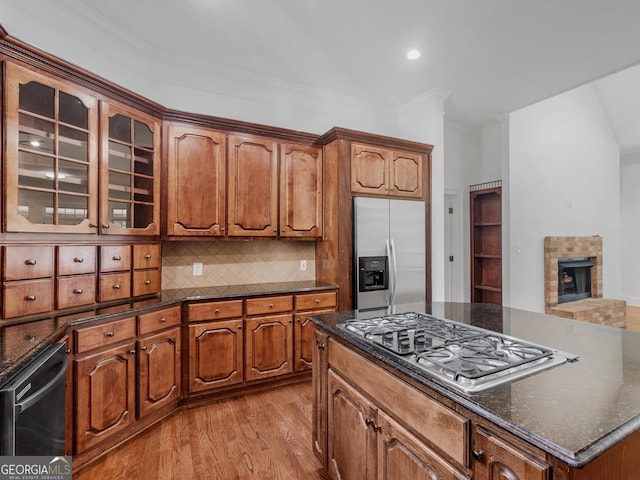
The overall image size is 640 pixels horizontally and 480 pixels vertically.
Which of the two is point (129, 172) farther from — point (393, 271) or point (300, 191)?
point (393, 271)

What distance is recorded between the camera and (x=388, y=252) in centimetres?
337

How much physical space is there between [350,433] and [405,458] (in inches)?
15.4

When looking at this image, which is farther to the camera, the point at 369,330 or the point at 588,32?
the point at 588,32

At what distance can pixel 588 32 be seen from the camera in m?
2.69

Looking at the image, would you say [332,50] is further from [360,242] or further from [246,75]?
[360,242]

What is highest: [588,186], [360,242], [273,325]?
[588,186]

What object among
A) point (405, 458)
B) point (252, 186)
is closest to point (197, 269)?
point (252, 186)

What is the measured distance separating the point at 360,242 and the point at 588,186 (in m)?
4.92

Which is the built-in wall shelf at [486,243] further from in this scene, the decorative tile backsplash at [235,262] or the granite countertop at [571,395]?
the granite countertop at [571,395]

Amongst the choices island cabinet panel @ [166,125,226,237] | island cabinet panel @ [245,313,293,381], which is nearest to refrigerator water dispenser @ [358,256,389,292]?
island cabinet panel @ [245,313,293,381]

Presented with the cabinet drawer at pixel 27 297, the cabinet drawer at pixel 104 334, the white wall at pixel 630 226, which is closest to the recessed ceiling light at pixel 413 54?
the cabinet drawer at pixel 104 334

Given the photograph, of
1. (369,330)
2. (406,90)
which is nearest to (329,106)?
(406,90)

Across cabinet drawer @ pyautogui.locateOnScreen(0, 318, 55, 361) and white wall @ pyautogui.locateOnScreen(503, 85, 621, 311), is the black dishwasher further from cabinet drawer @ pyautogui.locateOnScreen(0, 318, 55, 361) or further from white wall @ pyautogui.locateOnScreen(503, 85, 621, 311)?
white wall @ pyautogui.locateOnScreen(503, 85, 621, 311)

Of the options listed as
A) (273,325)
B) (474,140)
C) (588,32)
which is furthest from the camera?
(474,140)
